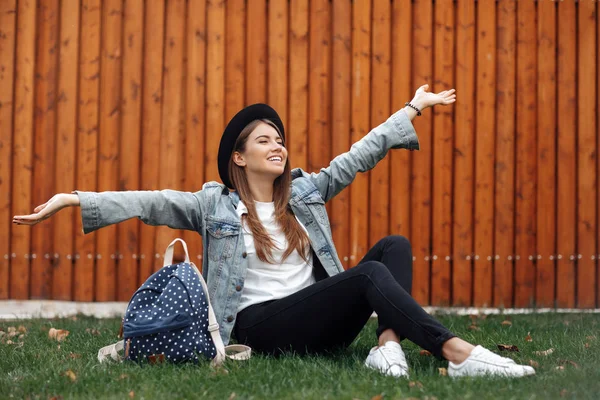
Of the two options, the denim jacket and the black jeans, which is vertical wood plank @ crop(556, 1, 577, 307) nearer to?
the denim jacket

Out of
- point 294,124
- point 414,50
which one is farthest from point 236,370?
point 414,50

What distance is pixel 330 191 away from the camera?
4.30 meters

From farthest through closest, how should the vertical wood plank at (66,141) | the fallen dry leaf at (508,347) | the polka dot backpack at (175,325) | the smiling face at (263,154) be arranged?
the vertical wood plank at (66,141), the fallen dry leaf at (508,347), the smiling face at (263,154), the polka dot backpack at (175,325)

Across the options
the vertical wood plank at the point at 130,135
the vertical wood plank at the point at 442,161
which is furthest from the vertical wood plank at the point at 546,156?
the vertical wood plank at the point at 130,135

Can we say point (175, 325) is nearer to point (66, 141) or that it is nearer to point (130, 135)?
point (130, 135)

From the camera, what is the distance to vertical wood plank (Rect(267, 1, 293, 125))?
20.5ft

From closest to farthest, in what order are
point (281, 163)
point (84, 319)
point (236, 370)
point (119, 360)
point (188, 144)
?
point (236, 370), point (119, 360), point (281, 163), point (84, 319), point (188, 144)

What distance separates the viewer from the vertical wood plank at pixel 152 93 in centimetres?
620

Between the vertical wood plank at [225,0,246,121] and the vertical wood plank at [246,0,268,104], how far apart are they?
51mm

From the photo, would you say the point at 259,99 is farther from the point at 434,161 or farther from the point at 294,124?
→ the point at 434,161

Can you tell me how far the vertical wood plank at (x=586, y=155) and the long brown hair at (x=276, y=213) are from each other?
2993 mm

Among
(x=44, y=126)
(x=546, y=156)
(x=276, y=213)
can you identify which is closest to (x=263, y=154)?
(x=276, y=213)

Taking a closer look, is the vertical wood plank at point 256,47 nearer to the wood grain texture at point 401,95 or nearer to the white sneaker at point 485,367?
the wood grain texture at point 401,95

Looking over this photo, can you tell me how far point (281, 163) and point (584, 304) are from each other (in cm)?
322
